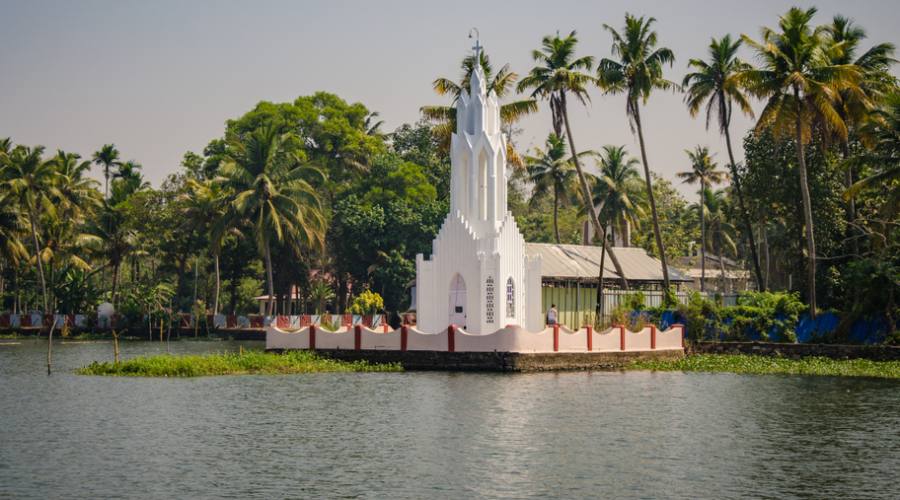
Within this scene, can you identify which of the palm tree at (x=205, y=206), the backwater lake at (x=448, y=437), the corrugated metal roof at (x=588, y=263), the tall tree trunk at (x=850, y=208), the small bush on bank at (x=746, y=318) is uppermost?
the palm tree at (x=205, y=206)

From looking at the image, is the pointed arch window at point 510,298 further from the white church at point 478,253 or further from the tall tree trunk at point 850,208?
the tall tree trunk at point 850,208

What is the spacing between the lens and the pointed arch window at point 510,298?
5097cm

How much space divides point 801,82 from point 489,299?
16963mm

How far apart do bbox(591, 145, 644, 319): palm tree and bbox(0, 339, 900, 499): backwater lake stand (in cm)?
4443

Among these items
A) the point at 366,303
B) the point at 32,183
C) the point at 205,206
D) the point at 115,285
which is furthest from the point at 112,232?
the point at 366,303

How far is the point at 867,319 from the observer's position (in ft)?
163

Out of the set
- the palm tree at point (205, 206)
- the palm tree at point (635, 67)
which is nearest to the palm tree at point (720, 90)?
the palm tree at point (635, 67)

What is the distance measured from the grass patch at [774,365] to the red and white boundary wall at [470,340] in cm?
126

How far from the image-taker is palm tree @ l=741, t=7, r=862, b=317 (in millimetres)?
51906

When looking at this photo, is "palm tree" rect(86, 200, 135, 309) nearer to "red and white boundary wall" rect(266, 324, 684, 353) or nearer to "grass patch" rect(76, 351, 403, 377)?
"red and white boundary wall" rect(266, 324, 684, 353)

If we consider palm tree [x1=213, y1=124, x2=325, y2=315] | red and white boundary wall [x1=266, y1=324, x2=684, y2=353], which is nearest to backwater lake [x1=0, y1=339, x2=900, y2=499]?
red and white boundary wall [x1=266, y1=324, x2=684, y2=353]

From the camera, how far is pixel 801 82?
170 ft

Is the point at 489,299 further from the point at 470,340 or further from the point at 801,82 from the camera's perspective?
the point at 801,82

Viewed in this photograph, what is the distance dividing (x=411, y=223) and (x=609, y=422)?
51.3 metres
